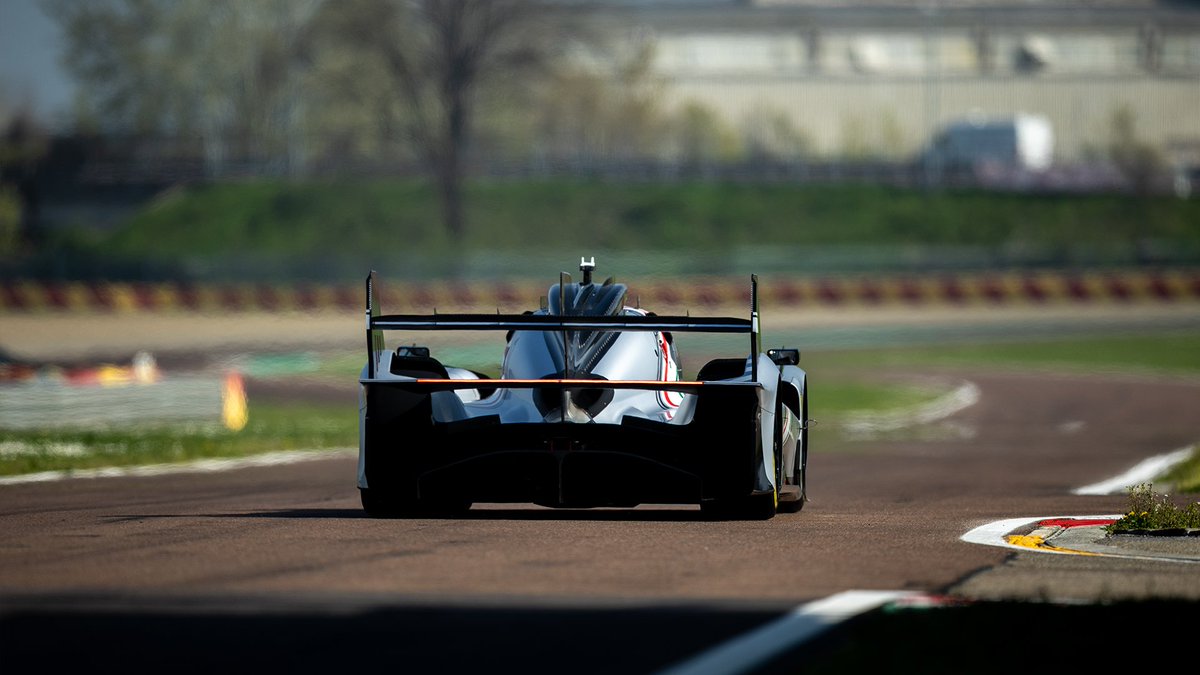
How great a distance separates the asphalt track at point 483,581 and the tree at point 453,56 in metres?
53.8

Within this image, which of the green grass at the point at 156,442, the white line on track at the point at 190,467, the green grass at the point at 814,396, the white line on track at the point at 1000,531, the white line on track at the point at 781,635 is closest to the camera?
the white line on track at the point at 781,635

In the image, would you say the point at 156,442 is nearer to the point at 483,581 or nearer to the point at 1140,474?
the point at 1140,474

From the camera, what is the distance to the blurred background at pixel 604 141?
66812 mm

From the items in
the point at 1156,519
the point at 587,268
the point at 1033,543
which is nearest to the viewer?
the point at 1033,543

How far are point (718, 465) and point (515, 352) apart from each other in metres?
1.52

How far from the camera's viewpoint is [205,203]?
75.8 m

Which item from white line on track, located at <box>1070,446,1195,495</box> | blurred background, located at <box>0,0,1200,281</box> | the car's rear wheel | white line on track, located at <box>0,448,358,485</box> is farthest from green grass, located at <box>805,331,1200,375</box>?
the car's rear wheel

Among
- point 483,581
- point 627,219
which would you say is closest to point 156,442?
point 483,581

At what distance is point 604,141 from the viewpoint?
3386 inches

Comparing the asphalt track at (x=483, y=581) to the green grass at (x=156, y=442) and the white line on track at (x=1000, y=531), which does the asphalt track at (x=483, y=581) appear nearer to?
the white line on track at (x=1000, y=531)

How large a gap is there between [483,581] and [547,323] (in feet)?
9.28

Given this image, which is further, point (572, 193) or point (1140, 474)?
point (572, 193)

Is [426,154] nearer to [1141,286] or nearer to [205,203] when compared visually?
[205,203]

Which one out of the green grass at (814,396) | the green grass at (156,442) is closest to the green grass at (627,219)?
the green grass at (814,396)
